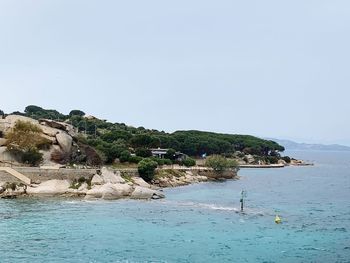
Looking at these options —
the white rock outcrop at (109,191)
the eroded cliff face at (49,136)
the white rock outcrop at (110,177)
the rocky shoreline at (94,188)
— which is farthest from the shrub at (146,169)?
the white rock outcrop at (109,191)

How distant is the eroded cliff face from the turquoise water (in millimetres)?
22461

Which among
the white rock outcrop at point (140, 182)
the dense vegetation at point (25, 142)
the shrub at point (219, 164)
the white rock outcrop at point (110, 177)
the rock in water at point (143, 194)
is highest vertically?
the dense vegetation at point (25, 142)

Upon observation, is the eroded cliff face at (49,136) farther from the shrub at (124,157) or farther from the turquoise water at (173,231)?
the turquoise water at (173,231)

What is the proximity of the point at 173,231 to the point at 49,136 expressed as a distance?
2089 inches

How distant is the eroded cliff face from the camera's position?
328ft

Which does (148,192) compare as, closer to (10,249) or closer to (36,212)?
(36,212)

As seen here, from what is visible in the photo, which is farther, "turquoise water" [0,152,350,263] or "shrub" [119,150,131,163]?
"shrub" [119,150,131,163]

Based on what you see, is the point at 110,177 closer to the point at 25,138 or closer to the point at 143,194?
the point at 143,194

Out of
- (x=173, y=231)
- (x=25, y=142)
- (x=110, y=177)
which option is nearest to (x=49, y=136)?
(x=25, y=142)

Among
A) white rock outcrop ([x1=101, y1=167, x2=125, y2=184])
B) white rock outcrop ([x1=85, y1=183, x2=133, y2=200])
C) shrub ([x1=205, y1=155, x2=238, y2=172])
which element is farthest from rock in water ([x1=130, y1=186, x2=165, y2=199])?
shrub ([x1=205, y1=155, x2=238, y2=172])

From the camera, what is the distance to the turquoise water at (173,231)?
4909 cm

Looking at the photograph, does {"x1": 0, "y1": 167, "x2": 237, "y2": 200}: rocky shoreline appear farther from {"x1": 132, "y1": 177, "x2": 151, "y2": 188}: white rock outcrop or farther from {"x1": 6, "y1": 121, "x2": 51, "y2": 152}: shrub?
{"x1": 6, "y1": 121, "x2": 51, "y2": 152}: shrub

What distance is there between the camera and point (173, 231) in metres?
60.3

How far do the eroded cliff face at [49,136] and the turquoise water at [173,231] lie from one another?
22.5m
